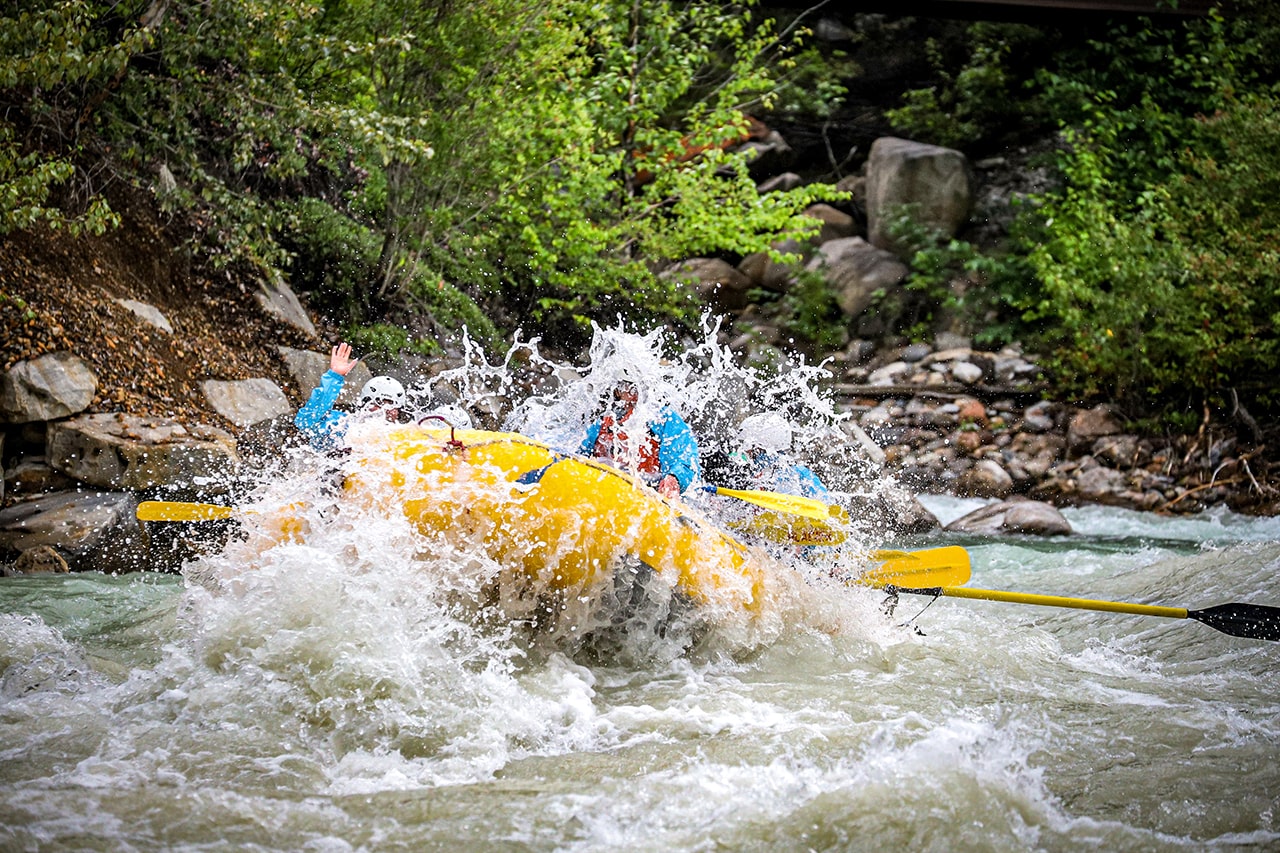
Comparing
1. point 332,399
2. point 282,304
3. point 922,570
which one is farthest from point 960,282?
point 332,399

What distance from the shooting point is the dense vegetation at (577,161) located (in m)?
7.14

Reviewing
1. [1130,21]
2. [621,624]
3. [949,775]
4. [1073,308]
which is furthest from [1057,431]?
[949,775]

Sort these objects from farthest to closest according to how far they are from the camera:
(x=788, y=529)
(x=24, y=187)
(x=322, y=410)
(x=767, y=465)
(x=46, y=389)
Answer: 1. (x=46, y=389)
2. (x=24, y=187)
3. (x=767, y=465)
4. (x=322, y=410)
5. (x=788, y=529)

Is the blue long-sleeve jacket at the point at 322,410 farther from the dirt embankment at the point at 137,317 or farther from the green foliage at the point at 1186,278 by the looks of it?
the green foliage at the point at 1186,278

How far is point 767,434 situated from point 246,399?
14.5 feet

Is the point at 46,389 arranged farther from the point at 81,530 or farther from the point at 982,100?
the point at 982,100

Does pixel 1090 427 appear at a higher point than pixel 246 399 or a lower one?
lower

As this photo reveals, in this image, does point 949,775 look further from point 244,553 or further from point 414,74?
point 414,74

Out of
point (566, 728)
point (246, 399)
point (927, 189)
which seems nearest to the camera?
point (566, 728)

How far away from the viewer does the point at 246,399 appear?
7.84 metres

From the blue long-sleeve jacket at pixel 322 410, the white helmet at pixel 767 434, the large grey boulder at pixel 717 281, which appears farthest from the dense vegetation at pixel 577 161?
the white helmet at pixel 767 434

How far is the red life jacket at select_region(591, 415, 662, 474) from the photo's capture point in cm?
489

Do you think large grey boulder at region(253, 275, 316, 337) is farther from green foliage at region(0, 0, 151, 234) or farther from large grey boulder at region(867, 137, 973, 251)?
large grey boulder at region(867, 137, 973, 251)

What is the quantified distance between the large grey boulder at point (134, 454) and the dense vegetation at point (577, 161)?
1.26 m
